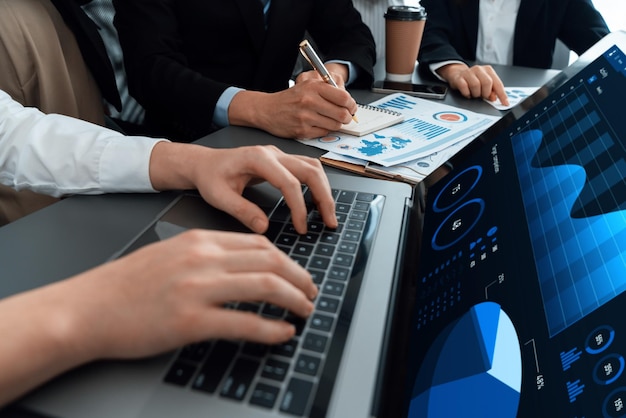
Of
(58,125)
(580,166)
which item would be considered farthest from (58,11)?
(580,166)

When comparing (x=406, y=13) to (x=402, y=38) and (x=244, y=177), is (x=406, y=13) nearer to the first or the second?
(x=402, y=38)

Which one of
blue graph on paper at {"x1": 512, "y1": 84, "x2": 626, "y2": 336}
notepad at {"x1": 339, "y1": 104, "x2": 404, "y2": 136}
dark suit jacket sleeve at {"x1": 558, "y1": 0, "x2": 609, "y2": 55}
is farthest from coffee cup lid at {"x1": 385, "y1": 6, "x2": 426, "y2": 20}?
dark suit jacket sleeve at {"x1": 558, "y1": 0, "x2": 609, "y2": 55}

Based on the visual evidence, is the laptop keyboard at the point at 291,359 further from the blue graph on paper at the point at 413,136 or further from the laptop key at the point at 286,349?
the blue graph on paper at the point at 413,136

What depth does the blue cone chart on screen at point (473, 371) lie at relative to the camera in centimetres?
35

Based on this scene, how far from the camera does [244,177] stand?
0.54m

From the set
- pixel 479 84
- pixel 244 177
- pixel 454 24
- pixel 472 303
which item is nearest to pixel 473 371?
pixel 472 303

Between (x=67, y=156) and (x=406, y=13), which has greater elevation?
(x=406, y=13)

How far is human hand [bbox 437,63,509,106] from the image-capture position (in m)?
0.93

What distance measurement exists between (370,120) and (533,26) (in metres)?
0.82

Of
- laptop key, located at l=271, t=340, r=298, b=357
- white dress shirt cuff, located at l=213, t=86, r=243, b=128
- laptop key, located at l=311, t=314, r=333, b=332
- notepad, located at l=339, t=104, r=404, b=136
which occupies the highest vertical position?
laptop key, located at l=271, t=340, r=298, b=357

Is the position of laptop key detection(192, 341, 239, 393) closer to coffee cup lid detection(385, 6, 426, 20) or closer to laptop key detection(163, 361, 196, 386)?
laptop key detection(163, 361, 196, 386)

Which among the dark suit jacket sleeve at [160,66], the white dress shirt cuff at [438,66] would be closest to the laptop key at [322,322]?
the dark suit jacket sleeve at [160,66]

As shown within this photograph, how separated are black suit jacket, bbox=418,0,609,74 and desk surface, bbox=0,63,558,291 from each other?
3.10ft

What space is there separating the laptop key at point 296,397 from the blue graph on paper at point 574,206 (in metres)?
0.18
